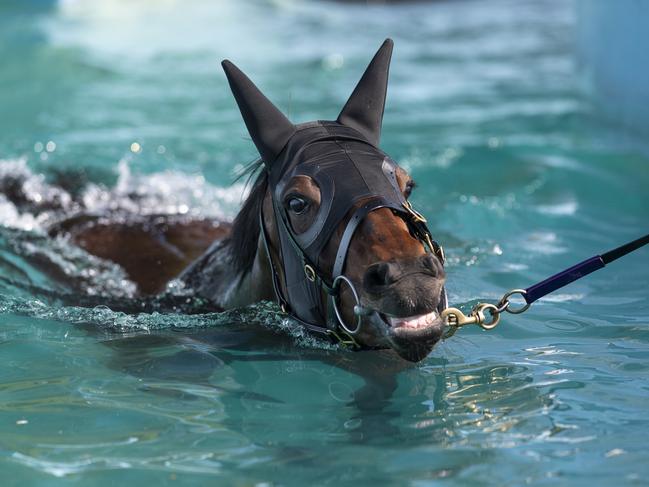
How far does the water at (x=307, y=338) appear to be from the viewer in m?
2.95

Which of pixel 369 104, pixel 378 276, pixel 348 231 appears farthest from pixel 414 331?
pixel 369 104

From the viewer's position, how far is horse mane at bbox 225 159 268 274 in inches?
148

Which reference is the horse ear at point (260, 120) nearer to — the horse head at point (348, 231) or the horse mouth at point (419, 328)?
the horse head at point (348, 231)

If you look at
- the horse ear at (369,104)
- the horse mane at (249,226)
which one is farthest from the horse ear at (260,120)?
the horse ear at (369,104)

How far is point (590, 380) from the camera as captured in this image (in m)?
3.47

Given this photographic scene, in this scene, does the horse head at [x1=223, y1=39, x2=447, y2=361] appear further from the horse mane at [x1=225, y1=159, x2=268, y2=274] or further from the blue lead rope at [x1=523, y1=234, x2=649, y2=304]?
the blue lead rope at [x1=523, y1=234, x2=649, y2=304]

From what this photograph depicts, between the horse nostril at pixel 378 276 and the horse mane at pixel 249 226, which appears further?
the horse mane at pixel 249 226

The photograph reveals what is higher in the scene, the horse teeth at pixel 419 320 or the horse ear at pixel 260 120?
the horse ear at pixel 260 120

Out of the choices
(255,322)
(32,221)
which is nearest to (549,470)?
(255,322)

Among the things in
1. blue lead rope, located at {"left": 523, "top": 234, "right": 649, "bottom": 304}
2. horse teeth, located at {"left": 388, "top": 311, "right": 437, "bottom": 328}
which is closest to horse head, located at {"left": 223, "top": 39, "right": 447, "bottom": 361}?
horse teeth, located at {"left": 388, "top": 311, "right": 437, "bottom": 328}

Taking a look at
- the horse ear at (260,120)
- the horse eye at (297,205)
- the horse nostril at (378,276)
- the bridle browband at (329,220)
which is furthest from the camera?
the horse ear at (260,120)

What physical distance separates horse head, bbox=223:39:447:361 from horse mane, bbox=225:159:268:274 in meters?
0.06

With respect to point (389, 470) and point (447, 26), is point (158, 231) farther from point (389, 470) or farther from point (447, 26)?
point (447, 26)

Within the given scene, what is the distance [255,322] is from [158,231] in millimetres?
1764
